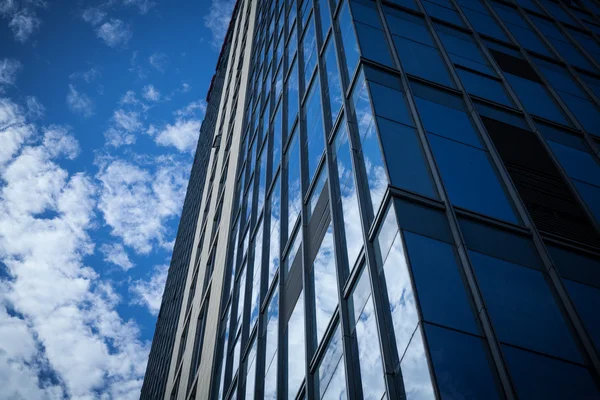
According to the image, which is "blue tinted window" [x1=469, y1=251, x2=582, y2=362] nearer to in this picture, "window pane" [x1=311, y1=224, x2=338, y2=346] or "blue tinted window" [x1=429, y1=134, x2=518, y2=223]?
"blue tinted window" [x1=429, y1=134, x2=518, y2=223]

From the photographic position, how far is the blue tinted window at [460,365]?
23.3ft

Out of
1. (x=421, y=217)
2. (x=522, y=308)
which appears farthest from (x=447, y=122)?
(x=522, y=308)

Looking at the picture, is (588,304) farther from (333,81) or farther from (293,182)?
(293,182)

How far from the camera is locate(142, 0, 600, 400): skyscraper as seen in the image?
800cm

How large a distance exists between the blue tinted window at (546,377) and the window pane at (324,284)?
3845 millimetres

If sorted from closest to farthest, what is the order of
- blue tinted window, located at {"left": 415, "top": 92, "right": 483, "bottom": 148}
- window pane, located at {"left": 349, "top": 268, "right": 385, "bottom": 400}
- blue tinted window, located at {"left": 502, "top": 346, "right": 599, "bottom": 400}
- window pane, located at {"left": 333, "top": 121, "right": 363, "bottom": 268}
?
1. blue tinted window, located at {"left": 502, "top": 346, "right": 599, "bottom": 400}
2. window pane, located at {"left": 349, "top": 268, "right": 385, "bottom": 400}
3. window pane, located at {"left": 333, "top": 121, "right": 363, "bottom": 268}
4. blue tinted window, located at {"left": 415, "top": 92, "right": 483, "bottom": 148}

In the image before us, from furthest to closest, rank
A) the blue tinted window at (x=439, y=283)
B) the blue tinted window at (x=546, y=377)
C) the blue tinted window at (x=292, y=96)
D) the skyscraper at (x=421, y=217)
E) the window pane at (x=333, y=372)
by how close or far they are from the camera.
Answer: the blue tinted window at (x=292, y=96)
the window pane at (x=333, y=372)
the skyscraper at (x=421, y=217)
the blue tinted window at (x=439, y=283)
the blue tinted window at (x=546, y=377)

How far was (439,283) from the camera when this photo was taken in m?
8.34

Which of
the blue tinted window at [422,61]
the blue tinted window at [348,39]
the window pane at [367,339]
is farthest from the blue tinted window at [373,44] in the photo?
the window pane at [367,339]

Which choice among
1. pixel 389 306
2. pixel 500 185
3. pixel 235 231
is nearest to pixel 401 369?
pixel 389 306

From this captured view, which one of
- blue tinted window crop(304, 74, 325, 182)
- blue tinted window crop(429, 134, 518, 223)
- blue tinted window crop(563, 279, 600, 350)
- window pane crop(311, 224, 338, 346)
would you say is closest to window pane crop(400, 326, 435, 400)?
blue tinted window crop(563, 279, 600, 350)

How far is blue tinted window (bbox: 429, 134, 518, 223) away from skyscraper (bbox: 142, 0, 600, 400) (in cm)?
4

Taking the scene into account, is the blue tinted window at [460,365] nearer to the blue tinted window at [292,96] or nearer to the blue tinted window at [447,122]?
the blue tinted window at [447,122]

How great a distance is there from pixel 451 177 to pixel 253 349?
314 inches
